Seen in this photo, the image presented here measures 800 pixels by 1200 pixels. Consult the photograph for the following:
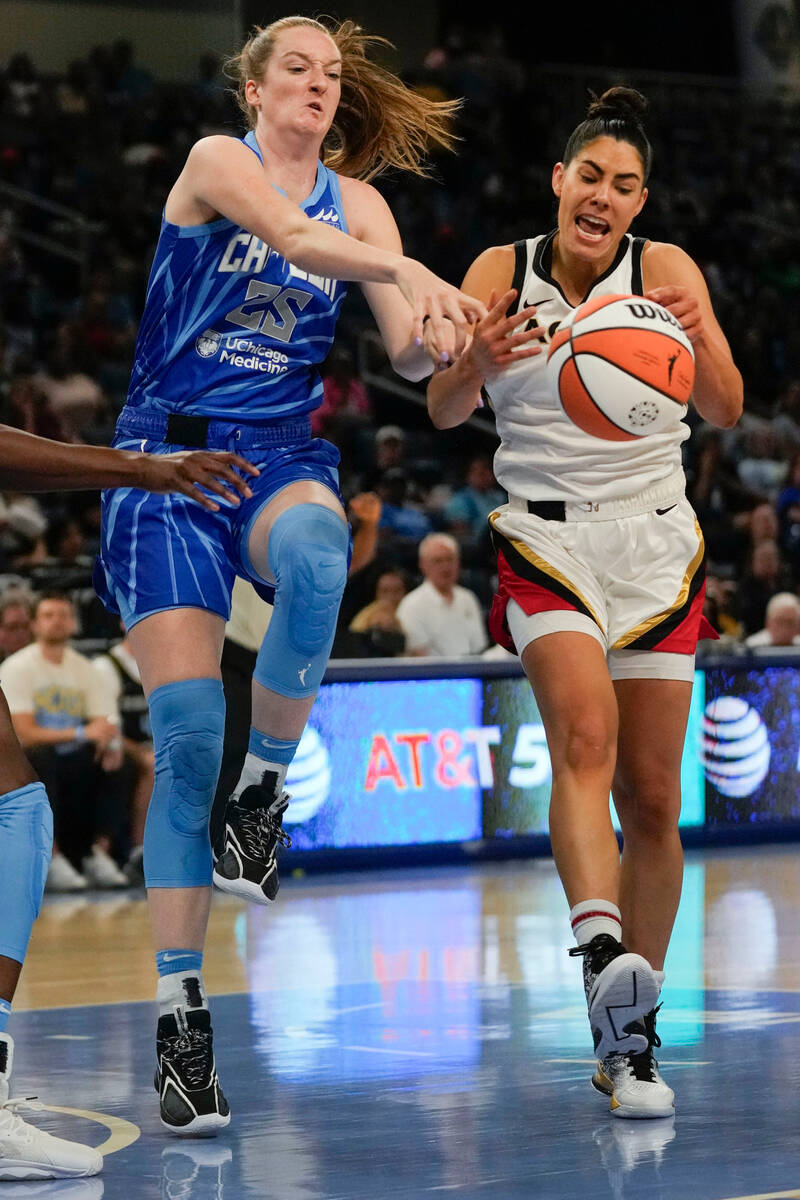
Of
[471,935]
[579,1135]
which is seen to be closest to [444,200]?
[471,935]

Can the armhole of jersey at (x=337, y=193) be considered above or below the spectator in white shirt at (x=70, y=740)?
above

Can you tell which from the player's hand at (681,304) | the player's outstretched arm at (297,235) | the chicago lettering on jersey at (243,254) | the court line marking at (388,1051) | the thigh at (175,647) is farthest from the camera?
the court line marking at (388,1051)

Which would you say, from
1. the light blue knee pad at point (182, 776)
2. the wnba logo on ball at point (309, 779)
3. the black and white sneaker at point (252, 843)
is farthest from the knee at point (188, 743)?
the wnba logo on ball at point (309, 779)

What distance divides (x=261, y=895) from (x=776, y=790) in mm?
6647

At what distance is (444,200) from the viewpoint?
57.6ft

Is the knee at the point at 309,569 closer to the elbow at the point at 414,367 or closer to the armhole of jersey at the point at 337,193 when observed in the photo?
the elbow at the point at 414,367

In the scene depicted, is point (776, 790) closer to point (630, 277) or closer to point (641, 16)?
point (630, 277)

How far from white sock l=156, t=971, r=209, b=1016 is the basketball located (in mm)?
1548

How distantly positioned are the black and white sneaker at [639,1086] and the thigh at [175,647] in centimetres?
127

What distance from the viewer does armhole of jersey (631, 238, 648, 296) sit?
455 cm

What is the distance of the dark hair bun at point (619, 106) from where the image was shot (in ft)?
14.9

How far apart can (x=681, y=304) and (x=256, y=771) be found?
150 centimetres

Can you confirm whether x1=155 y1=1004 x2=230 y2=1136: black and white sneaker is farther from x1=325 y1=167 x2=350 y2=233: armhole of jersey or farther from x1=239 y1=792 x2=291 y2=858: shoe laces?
x1=325 y1=167 x2=350 y2=233: armhole of jersey

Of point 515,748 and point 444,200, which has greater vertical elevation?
point 444,200
